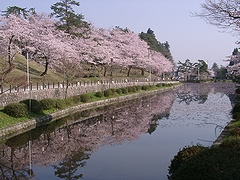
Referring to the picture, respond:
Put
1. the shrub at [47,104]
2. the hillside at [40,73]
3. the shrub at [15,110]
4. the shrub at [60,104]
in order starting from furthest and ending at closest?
the hillside at [40,73] → the shrub at [60,104] → the shrub at [47,104] → the shrub at [15,110]

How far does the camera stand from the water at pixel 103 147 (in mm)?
10906

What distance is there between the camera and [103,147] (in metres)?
14.5

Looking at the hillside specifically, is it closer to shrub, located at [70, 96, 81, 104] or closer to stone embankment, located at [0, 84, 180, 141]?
stone embankment, located at [0, 84, 180, 141]

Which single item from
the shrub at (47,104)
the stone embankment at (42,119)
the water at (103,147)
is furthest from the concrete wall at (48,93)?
the water at (103,147)

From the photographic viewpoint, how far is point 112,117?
2366 cm

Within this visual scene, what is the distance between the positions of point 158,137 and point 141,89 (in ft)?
106

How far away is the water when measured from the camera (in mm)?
10906

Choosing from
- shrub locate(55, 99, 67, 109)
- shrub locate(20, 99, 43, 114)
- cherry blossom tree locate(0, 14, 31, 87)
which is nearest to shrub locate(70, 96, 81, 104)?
shrub locate(55, 99, 67, 109)

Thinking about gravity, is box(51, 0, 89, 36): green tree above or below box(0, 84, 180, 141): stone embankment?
above

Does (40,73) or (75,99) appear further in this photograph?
(40,73)

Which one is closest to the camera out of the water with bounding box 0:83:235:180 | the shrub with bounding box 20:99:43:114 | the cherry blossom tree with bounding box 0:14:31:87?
the water with bounding box 0:83:235:180

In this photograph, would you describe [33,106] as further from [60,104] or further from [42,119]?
[60,104]

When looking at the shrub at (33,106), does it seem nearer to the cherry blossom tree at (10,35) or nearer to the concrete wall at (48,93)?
the concrete wall at (48,93)

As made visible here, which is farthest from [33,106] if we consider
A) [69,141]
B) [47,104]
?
[69,141]
